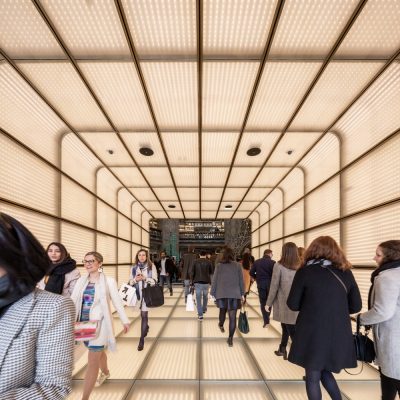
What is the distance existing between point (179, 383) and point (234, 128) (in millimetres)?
3875

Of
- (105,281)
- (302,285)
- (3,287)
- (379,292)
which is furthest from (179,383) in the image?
(3,287)

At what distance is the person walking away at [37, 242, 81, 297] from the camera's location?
3.77m

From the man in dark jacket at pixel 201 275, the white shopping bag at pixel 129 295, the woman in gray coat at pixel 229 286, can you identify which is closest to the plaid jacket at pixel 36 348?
the white shopping bag at pixel 129 295

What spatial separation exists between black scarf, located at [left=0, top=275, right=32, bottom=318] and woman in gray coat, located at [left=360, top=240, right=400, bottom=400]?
2.38 metres

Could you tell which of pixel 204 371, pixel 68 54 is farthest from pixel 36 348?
pixel 204 371

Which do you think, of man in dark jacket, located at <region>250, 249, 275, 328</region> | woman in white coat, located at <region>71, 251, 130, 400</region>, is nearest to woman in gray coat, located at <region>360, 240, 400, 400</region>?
woman in white coat, located at <region>71, 251, 130, 400</region>

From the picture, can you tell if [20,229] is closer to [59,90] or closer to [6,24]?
[6,24]

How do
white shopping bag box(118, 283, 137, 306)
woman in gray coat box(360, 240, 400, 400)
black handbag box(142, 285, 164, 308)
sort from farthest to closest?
black handbag box(142, 285, 164, 308) < white shopping bag box(118, 283, 137, 306) < woman in gray coat box(360, 240, 400, 400)

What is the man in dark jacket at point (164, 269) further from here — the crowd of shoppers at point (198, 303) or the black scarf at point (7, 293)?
the black scarf at point (7, 293)

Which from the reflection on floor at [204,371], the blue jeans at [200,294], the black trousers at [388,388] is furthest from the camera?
the blue jeans at [200,294]

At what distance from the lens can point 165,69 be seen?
4.05m

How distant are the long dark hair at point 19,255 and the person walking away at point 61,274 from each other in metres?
2.97

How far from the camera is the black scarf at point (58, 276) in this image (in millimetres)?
3744

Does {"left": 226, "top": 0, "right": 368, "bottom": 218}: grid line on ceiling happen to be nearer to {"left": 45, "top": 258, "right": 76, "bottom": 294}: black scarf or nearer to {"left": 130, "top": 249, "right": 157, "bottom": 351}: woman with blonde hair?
{"left": 130, "top": 249, "right": 157, "bottom": 351}: woman with blonde hair
